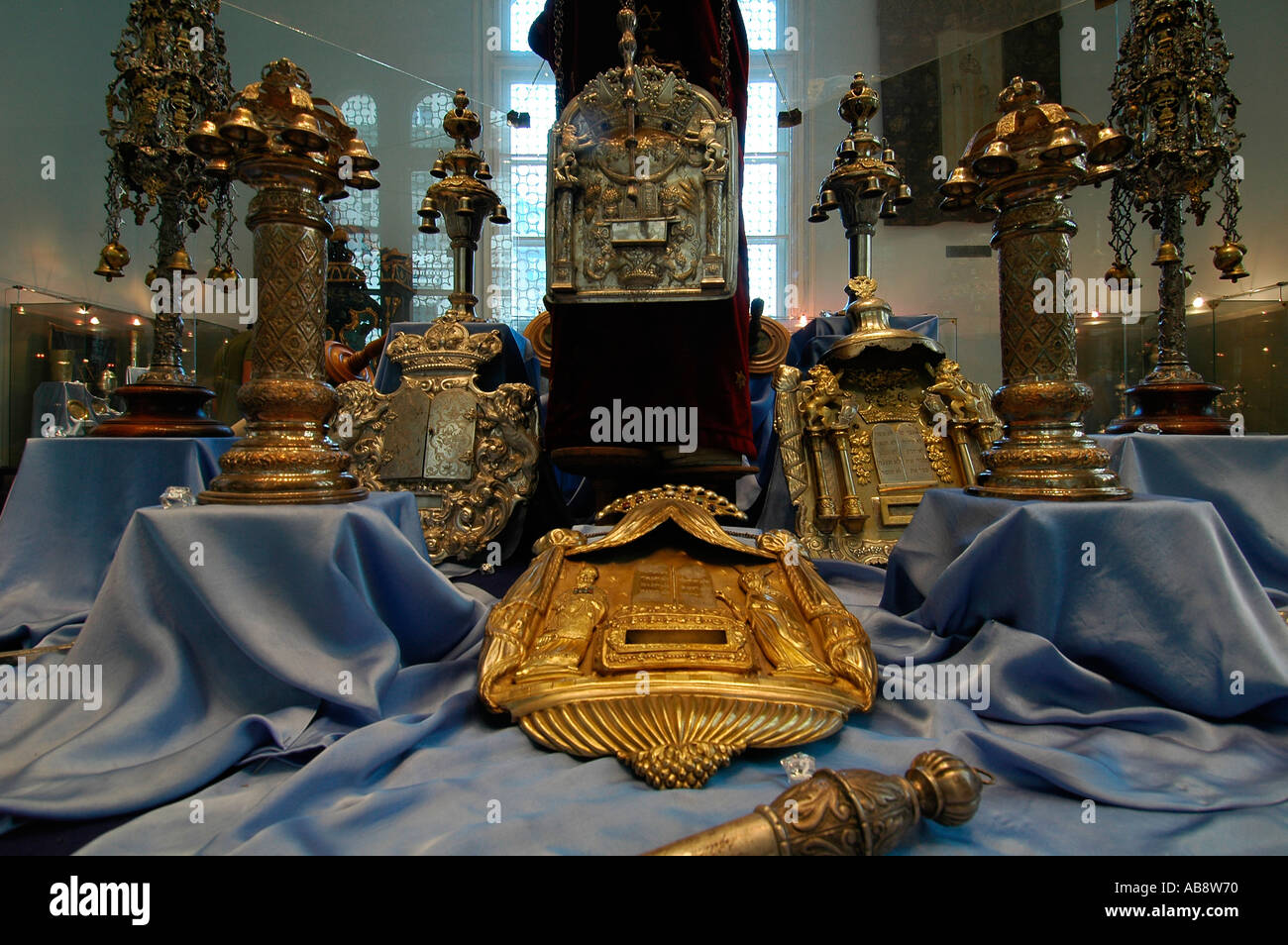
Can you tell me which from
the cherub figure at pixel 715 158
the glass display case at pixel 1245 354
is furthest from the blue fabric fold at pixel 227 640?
the glass display case at pixel 1245 354

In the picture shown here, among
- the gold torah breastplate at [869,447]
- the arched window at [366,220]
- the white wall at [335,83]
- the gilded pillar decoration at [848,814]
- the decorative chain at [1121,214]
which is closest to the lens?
the gilded pillar decoration at [848,814]

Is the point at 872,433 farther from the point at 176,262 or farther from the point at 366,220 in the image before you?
A: the point at 366,220

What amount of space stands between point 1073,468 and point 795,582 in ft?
2.33

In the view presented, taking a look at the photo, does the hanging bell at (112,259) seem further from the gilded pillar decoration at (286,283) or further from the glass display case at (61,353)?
the glass display case at (61,353)

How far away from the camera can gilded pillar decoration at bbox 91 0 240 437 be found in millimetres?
2375

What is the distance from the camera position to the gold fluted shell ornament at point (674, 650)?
111 centimetres

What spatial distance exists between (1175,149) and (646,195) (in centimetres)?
223

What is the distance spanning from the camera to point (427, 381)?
8.80 feet

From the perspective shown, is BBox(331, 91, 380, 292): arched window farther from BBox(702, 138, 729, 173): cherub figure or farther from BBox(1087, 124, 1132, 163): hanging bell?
BBox(1087, 124, 1132, 163): hanging bell

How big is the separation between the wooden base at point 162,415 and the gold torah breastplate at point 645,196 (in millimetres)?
1415

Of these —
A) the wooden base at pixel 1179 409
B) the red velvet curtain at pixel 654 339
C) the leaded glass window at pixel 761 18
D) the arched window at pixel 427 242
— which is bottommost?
the wooden base at pixel 1179 409

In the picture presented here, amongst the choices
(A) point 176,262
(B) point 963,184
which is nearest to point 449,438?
(A) point 176,262

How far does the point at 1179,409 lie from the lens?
2.48 m
